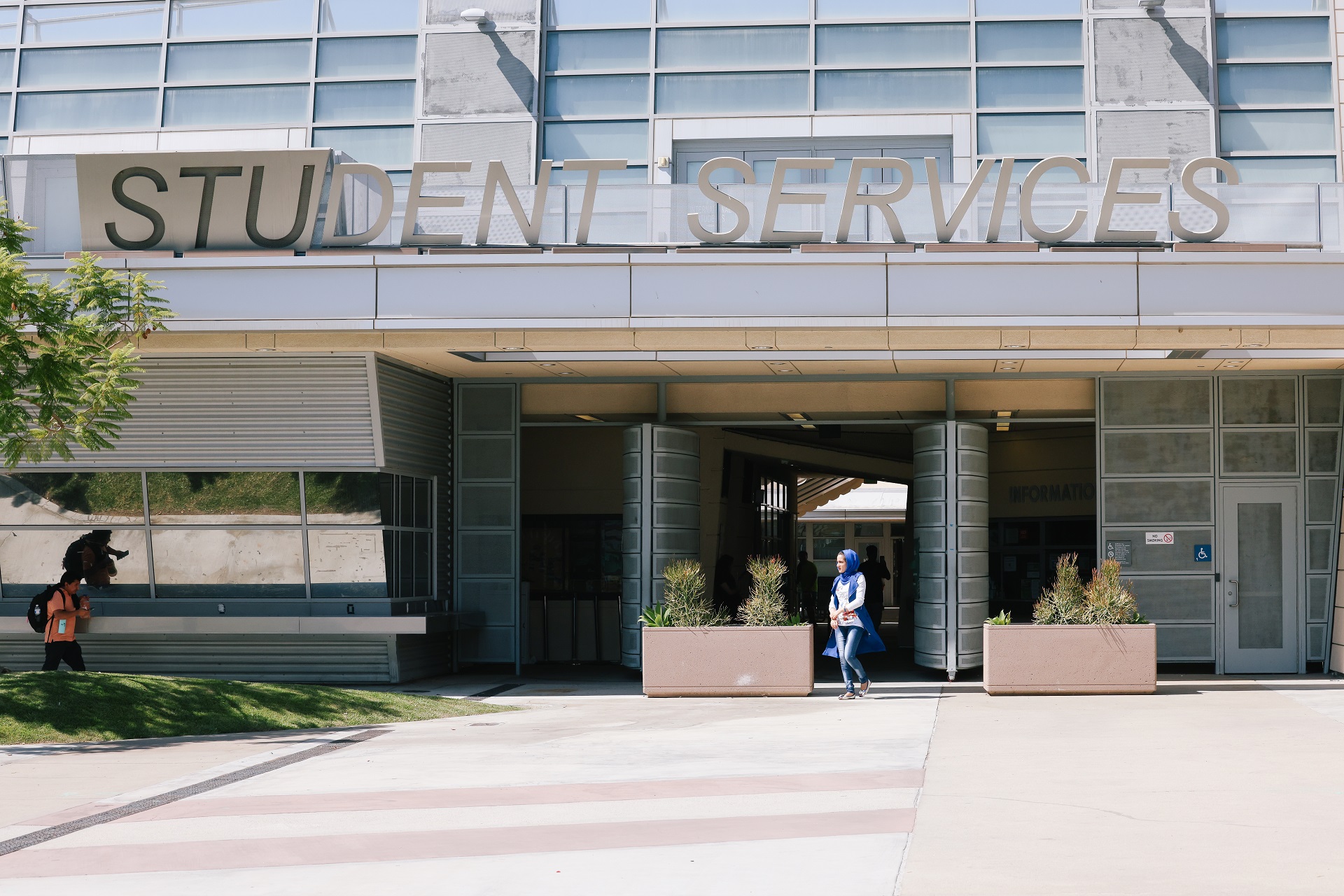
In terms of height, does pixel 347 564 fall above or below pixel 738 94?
below

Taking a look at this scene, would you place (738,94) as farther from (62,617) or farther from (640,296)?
(62,617)

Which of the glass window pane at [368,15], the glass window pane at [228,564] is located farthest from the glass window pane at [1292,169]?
the glass window pane at [228,564]

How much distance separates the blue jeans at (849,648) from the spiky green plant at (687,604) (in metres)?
1.44

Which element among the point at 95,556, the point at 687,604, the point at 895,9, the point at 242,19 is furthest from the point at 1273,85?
the point at 95,556

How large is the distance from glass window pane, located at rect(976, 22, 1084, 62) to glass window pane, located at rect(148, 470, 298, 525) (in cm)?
1207

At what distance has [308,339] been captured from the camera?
16.3 metres

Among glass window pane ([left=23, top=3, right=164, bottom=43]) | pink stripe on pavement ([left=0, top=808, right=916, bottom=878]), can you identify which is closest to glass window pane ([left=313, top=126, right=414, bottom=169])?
glass window pane ([left=23, top=3, right=164, bottom=43])

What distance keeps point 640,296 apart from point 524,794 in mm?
7640

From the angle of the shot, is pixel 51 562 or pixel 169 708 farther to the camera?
pixel 51 562

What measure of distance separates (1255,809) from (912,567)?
1368 centimetres

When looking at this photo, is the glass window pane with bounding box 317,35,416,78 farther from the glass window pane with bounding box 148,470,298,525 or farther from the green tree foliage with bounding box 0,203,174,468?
the green tree foliage with bounding box 0,203,174,468

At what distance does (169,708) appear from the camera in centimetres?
1368

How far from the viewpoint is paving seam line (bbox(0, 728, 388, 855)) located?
25.4 feet

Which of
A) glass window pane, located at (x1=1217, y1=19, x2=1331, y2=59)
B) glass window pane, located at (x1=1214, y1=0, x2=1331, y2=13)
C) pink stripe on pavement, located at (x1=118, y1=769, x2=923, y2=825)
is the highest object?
glass window pane, located at (x1=1214, y1=0, x2=1331, y2=13)
